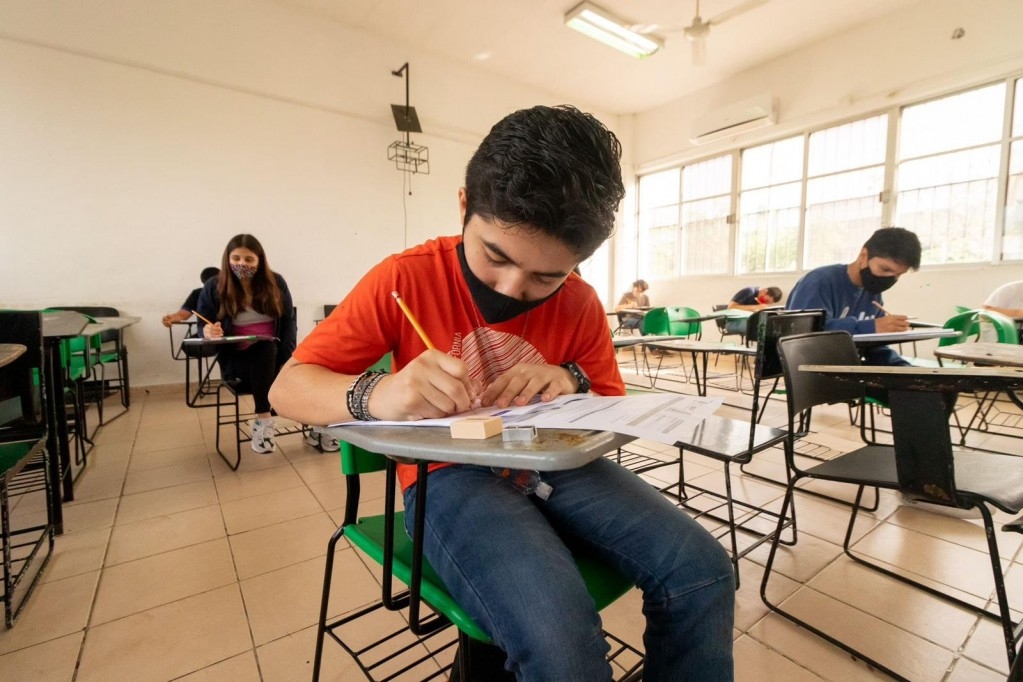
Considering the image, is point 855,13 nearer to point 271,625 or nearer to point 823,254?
point 823,254

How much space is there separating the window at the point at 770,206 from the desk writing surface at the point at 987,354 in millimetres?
A: 4652

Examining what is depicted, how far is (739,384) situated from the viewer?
4.71 m

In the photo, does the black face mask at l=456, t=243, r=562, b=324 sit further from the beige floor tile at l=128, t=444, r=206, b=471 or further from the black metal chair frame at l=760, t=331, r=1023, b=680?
the beige floor tile at l=128, t=444, r=206, b=471

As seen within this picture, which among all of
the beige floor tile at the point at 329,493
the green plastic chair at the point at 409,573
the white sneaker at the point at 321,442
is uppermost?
the green plastic chair at the point at 409,573

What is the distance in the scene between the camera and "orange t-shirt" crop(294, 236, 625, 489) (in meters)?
0.83

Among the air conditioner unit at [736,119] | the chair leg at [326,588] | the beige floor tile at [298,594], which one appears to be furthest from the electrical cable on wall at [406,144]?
the chair leg at [326,588]

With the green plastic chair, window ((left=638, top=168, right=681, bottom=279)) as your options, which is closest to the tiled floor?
the green plastic chair

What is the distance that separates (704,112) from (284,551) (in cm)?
734

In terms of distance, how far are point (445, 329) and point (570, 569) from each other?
467 mm

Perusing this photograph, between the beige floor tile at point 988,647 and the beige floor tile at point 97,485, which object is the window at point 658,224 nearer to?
the beige floor tile at point 988,647

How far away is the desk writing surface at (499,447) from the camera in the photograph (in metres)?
0.46

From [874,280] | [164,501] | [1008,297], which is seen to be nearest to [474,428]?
[164,501]

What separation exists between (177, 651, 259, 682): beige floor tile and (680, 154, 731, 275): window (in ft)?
22.5

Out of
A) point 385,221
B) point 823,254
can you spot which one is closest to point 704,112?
point 823,254
